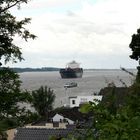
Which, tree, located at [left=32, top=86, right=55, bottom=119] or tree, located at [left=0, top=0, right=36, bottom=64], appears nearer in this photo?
tree, located at [left=0, top=0, right=36, bottom=64]

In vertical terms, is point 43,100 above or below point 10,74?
below

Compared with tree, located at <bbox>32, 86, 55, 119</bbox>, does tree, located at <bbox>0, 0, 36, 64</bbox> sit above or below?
above

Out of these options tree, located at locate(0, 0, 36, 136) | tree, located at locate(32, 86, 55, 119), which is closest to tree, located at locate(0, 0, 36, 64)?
tree, located at locate(0, 0, 36, 136)

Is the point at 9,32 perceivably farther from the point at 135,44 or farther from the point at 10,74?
the point at 135,44

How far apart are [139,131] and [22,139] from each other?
120 ft

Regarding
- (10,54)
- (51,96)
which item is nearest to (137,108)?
(10,54)

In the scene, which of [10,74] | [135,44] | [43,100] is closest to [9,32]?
[10,74]

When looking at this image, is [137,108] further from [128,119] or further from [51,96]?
[51,96]

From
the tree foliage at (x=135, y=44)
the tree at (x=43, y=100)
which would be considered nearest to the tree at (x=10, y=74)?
the tree foliage at (x=135, y=44)

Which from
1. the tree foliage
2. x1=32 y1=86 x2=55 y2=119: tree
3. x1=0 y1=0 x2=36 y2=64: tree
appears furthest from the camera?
x1=32 y1=86 x2=55 y2=119: tree

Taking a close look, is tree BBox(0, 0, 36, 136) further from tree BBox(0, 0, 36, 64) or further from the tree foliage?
the tree foliage

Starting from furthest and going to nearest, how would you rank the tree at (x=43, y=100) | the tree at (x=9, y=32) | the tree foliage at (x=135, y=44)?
the tree at (x=43, y=100) < the tree foliage at (x=135, y=44) < the tree at (x=9, y=32)

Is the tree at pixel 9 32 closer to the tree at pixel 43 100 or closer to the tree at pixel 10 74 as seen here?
the tree at pixel 10 74

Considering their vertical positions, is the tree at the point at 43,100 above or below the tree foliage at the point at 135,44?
below
